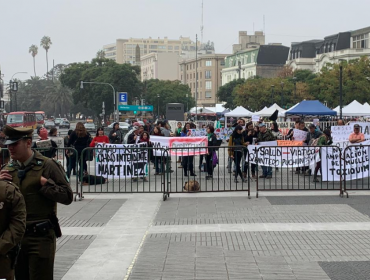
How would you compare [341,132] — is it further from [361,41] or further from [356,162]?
[361,41]

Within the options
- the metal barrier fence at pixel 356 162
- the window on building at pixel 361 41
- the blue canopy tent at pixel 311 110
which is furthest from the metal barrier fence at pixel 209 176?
the window on building at pixel 361 41

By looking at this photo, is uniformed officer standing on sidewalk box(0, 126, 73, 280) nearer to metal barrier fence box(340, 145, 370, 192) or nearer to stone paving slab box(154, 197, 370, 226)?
stone paving slab box(154, 197, 370, 226)

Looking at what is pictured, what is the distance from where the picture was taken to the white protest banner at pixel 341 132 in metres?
15.4

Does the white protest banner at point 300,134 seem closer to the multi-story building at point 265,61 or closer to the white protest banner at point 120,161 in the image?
the white protest banner at point 120,161

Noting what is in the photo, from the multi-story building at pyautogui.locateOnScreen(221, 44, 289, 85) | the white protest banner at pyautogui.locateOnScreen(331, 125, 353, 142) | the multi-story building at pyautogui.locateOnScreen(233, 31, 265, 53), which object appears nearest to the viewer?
the white protest banner at pyautogui.locateOnScreen(331, 125, 353, 142)

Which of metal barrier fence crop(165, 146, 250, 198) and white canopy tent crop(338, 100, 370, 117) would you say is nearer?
metal barrier fence crop(165, 146, 250, 198)

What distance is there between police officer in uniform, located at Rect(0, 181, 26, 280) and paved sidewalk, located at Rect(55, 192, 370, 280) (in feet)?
8.23

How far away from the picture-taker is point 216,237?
8234 mm

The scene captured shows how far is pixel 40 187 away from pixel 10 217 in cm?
66

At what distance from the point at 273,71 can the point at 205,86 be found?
29975mm

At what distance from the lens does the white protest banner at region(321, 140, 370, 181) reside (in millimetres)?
12102

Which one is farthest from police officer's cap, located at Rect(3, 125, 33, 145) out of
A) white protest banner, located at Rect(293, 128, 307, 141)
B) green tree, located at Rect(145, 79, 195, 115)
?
green tree, located at Rect(145, 79, 195, 115)

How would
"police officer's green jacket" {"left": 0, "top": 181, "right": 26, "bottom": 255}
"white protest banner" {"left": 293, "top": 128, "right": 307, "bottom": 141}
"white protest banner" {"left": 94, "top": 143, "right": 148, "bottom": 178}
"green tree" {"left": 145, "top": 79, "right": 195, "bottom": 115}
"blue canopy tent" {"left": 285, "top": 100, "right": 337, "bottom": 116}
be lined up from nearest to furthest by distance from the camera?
"police officer's green jacket" {"left": 0, "top": 181, "right": 26, "bottom": 255}
"white protest banner" {"left": 94, "top": 143, "right": 148, "bottom": 178}
"white protest banner" {"left": 293, "top": 128, "right": 307, "bottom": 141}
"blue canopy tent" {"left": 285, "top": 100, "right": 337, "bottom": 116}
"green tree" {"left": 145, "top": 79, "right": 195, "bottom": 115}

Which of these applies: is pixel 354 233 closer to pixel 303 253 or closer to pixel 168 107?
pixel 303 253
